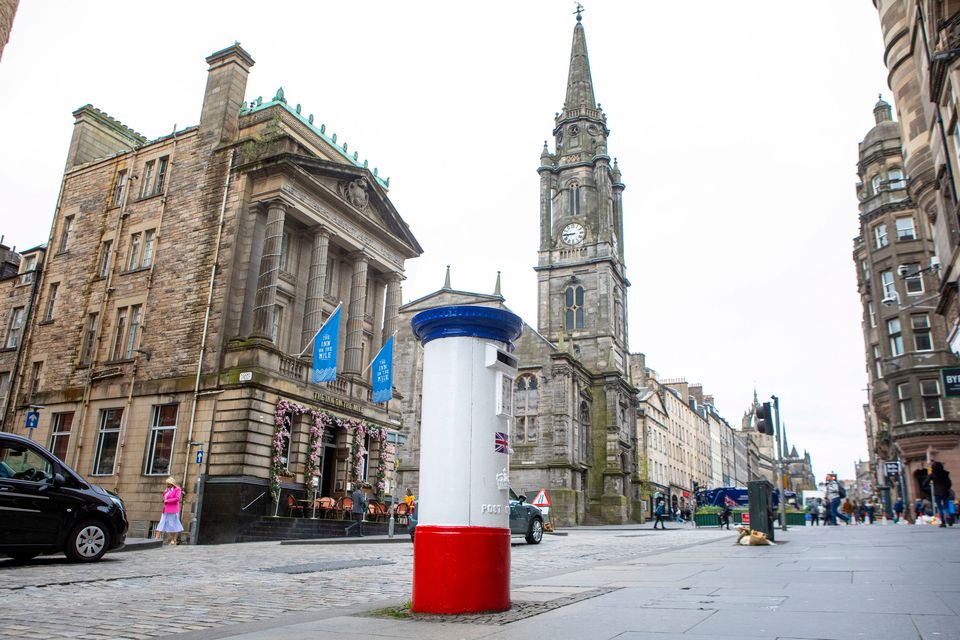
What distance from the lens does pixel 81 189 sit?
31.8m

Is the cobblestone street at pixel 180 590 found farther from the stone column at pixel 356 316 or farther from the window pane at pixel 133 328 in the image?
the stone column at pixel 356 316

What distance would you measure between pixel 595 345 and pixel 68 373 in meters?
38.5

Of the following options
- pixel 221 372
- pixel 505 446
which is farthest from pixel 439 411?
pixel 221 372

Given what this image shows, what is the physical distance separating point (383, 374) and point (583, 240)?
38538 millimetres

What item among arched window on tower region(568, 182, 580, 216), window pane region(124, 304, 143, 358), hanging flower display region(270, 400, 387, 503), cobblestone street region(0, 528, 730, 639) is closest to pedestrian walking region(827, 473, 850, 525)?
hanging flower display region(270, 400, 387, 503)

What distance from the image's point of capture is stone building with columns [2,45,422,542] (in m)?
23.5

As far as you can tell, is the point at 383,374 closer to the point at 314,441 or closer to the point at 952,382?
the point at 314,441

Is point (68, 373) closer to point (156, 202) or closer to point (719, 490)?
point (156, 202)

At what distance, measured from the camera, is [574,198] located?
6262cm

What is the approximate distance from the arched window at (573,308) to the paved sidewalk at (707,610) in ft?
162

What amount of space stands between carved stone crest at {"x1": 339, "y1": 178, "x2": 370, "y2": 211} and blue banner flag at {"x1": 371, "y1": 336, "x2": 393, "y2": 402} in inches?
273

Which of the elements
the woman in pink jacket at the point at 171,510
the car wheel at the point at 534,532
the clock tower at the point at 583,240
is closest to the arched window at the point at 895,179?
the clock tower at the point at 583,240

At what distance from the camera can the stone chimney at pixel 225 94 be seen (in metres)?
27.8

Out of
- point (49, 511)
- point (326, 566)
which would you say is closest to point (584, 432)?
point (326, 566)
